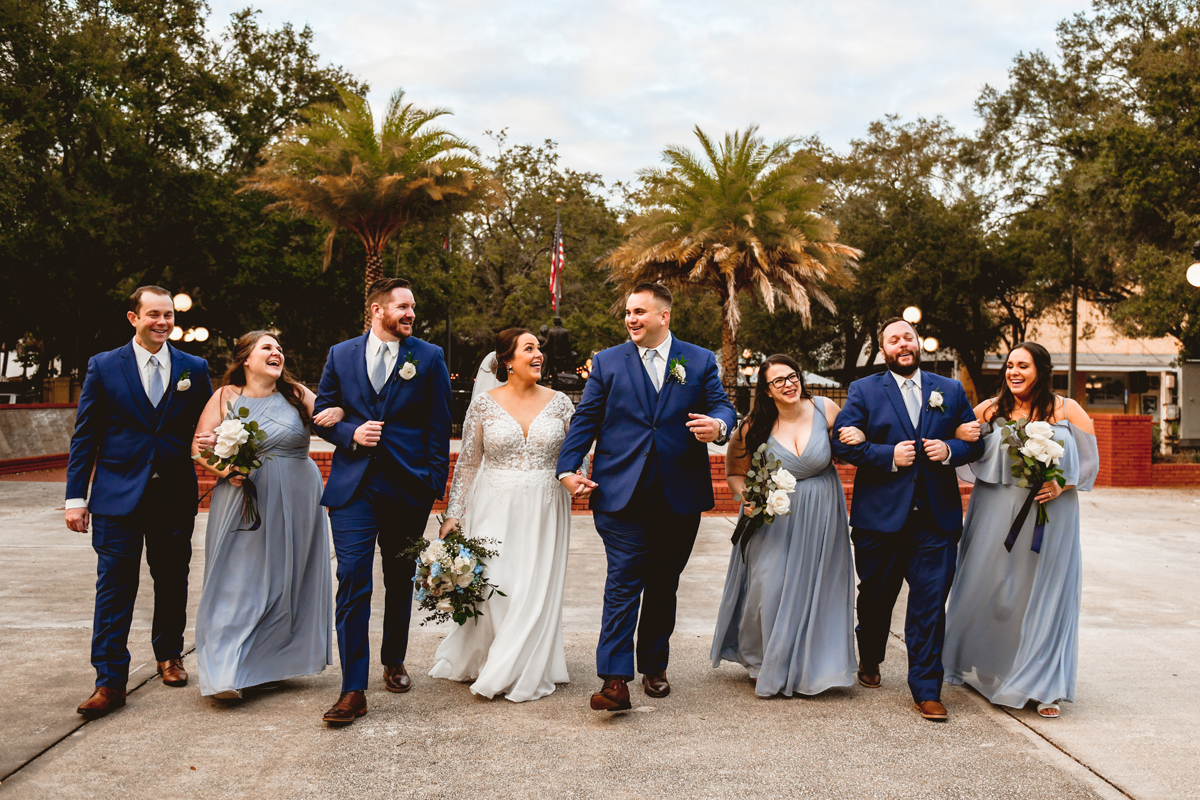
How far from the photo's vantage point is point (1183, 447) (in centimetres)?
2098

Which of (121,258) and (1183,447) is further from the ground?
(121,258)

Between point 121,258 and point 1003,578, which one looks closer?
point 1003,578

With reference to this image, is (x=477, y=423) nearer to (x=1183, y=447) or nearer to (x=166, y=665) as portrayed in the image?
(x=166, y=665)

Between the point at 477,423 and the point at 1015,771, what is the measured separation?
10.1 feet

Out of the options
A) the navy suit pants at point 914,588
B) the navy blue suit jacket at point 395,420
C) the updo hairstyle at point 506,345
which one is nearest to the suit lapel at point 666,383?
the updo hairstyle at point 506,345

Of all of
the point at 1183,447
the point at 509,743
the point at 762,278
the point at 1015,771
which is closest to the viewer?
the point at 1015,771

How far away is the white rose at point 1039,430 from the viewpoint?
4688mm

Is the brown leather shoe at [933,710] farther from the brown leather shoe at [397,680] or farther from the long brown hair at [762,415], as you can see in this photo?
the brown leather shoe at [397,680]

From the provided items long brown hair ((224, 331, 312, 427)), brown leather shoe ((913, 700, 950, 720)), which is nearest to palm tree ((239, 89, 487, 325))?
long brown hair ((224, 331, 312, 427))

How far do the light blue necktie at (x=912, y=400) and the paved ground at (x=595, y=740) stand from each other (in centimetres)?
148

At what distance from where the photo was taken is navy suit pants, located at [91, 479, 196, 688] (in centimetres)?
462

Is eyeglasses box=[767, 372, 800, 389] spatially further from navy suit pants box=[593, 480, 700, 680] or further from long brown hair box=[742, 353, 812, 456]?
navy suit pants box=[593, 480, 700, 680]

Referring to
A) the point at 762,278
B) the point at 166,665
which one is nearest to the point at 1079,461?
the point at 166,665

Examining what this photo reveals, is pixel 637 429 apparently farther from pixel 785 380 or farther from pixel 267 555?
pixel 267 555
